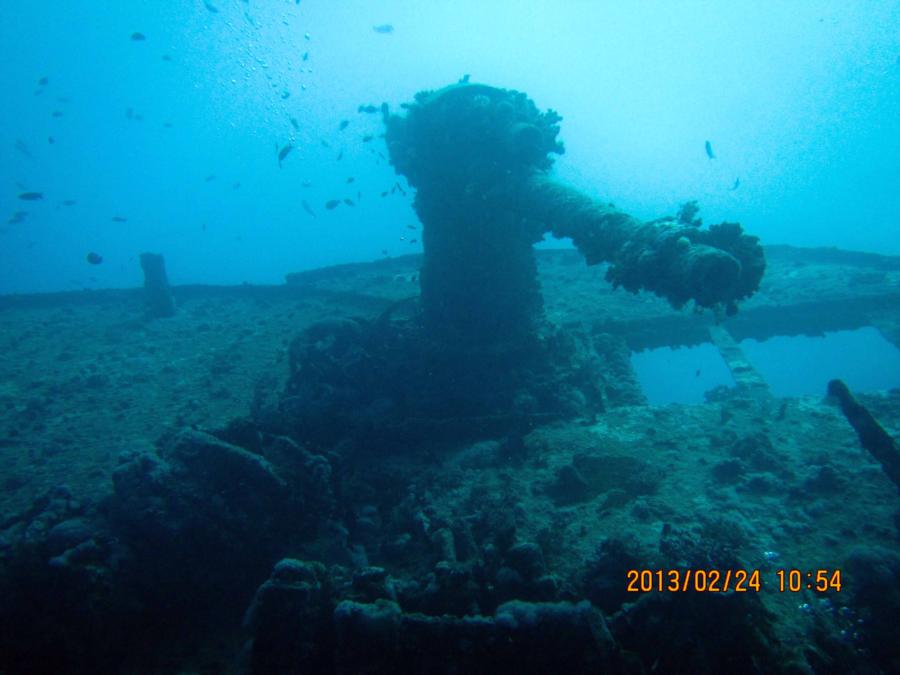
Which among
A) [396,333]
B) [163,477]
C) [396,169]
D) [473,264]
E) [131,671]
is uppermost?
[396,169]

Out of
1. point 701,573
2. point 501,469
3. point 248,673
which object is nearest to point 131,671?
point 248,673

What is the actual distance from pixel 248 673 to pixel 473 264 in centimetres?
601

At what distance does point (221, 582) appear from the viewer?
442cm

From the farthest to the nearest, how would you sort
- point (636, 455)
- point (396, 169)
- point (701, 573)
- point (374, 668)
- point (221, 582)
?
point (396, 169)
point (636, 455)
point (221, 582)
point (701, 573)
point (374, 668)

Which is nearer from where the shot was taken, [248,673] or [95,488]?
[248,673]

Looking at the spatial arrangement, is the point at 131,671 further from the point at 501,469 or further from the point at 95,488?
the point at 501,469

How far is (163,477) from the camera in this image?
464cm

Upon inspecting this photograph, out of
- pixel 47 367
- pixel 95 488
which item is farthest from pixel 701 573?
pixel 47 367

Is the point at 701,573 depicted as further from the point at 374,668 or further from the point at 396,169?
Result: the point at 396,169

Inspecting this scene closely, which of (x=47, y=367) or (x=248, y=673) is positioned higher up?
(x=47, y=367)

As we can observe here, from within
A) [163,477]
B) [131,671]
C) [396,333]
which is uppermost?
[396,333]

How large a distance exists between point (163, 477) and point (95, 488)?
7.76ft

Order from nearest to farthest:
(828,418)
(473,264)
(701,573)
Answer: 1. (701,573)
2. (828,418)
3. (473,264)

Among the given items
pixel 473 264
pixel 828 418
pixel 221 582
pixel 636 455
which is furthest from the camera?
pixel 473 264
